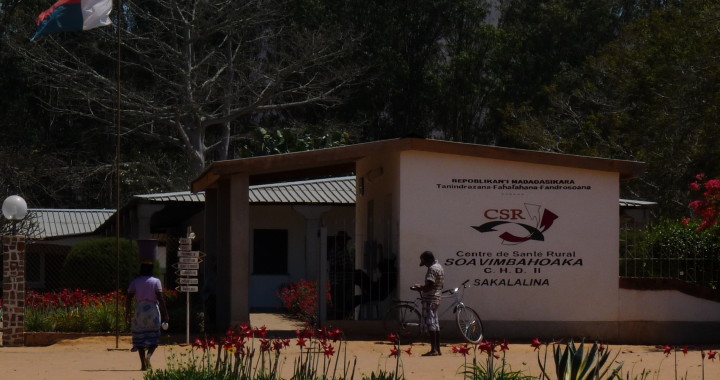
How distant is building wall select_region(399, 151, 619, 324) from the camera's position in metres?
19.0

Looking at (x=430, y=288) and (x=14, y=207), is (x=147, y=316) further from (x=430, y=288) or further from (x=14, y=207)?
(x=14, y=207)

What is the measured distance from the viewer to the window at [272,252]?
1240 inches

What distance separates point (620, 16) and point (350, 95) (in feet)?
38.8

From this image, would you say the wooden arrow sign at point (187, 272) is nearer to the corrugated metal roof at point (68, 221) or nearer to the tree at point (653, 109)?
the tree at point (653, 109)

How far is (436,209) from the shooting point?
19047mm

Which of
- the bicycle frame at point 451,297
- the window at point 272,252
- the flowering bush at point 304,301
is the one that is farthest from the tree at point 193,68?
the bicycle frame at point 451,297

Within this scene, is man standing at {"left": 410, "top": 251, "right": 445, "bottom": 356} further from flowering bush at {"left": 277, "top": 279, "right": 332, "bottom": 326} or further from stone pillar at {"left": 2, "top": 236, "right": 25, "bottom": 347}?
stone pillar at {"left": 2, "top": 236, "right": 25, "bottom": 347}

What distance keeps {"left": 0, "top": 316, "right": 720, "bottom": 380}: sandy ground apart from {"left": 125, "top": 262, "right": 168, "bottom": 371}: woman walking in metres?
0.34

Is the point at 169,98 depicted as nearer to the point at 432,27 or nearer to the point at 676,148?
the point at 432,27

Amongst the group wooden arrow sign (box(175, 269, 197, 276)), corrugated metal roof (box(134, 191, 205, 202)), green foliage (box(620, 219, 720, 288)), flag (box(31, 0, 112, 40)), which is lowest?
wooden arrow sign (box(175, 269, 197, 276))

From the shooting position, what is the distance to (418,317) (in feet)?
61.8

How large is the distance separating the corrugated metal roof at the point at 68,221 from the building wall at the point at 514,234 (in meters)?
18.5

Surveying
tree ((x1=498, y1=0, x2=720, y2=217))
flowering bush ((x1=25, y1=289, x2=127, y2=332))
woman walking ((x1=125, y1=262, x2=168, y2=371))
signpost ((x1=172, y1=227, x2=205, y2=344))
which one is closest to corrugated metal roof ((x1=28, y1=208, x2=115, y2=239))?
tree ((x1=498, y1=0, x2=720, y2=217))

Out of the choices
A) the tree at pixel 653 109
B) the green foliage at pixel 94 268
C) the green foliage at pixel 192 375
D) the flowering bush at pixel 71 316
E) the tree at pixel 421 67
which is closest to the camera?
the green foliage at pixel 192 375
